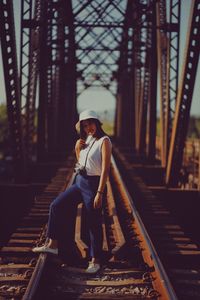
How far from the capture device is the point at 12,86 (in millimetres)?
8375

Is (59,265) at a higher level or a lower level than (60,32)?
lower

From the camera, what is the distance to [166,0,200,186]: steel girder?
7789mm

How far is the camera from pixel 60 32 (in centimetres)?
1767

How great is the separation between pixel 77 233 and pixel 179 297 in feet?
6.37

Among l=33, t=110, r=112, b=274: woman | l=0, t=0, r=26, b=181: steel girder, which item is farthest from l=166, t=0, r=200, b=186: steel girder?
l=33, t=110, r=112, b=274: woman

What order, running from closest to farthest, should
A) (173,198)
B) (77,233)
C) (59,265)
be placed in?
1. (59,265)
2. (77,233)
3. (173,198)

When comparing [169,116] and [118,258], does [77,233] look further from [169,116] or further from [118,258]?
[169,116]

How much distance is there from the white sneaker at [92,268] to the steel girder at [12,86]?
15.7 ft

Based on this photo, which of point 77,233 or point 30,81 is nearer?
point 77,233

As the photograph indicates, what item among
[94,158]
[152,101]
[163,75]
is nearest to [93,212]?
[94,158]

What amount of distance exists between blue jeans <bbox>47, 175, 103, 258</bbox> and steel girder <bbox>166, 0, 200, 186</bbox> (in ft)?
14.4

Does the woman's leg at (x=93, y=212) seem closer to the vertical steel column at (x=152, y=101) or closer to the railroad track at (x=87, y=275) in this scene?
the railroad track at (x=87, y=275)

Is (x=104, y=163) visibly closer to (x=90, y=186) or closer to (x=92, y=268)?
(x=90, y=186)

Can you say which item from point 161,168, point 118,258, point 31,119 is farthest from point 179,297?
point 161,168
